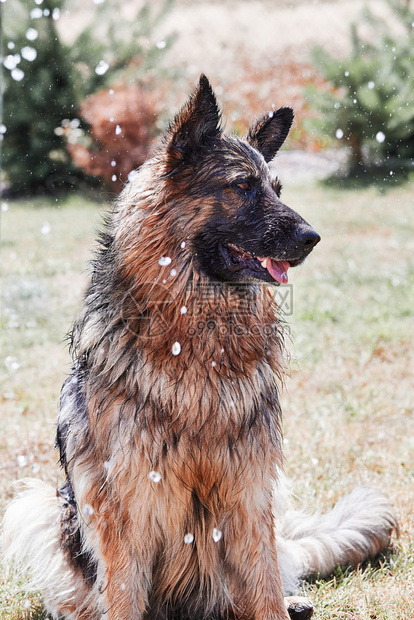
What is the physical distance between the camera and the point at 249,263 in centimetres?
288

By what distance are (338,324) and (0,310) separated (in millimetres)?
3887

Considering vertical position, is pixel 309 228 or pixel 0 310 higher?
pixel 309 228

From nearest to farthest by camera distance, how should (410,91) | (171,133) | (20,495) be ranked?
(171,133) < (20,495) < (410,91)

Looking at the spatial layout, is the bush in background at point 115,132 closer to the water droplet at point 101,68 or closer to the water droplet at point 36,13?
the water droplet at point 101,68

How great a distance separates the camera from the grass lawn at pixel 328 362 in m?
3.62

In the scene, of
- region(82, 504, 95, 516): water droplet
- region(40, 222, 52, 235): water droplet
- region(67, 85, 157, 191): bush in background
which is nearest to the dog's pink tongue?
region(82, 504, 95, 516): water droplet

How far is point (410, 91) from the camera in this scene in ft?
37.4

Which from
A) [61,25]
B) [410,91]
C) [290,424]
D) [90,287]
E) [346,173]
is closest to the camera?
[90,287]

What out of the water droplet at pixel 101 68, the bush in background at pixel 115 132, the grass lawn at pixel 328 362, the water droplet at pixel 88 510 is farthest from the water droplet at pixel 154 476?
the water droplet at pixel 101 68

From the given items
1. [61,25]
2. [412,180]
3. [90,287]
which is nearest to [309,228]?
[90,287]

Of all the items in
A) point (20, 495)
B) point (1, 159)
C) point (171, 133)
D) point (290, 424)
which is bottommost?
point (20, 495)

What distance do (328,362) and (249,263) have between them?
3.65 metres

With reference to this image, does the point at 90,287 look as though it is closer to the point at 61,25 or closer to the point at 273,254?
the point at 273,254

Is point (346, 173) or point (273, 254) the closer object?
point (273, 254)
